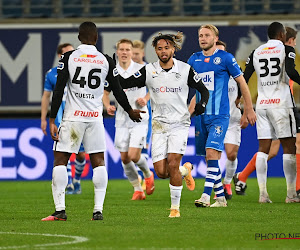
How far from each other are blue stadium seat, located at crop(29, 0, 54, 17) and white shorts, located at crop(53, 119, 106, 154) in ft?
38.4

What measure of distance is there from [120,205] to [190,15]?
9291 mm

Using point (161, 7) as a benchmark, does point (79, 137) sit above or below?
below

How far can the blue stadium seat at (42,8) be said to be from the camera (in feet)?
64.5

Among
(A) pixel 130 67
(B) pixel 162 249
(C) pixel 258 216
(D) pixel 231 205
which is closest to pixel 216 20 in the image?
(A) pixel 130 67

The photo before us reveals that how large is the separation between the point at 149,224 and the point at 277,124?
10.3 ft

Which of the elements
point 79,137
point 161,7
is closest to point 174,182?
point 79,137

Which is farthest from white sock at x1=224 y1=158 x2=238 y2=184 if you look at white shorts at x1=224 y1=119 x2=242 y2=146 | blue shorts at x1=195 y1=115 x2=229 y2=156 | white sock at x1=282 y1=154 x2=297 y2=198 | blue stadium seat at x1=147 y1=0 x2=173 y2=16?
blue stadium seat at x1=147 y1=0 x2=173 y2=16

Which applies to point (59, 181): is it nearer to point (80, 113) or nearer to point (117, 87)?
point (80, 113)

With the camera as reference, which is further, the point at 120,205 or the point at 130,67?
the point at 130,67

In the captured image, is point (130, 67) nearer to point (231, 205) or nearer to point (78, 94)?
point (231, 205)

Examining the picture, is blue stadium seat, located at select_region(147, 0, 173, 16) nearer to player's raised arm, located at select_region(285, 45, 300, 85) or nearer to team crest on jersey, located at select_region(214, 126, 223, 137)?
player's raised arm, located at select_region(285, 45, 300, 85)

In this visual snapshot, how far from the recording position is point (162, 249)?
6.09m

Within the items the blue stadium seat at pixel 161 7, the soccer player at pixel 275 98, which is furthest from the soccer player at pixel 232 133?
the blue stadium seat at pixel 161 7

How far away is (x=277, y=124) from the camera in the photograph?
412 inches
